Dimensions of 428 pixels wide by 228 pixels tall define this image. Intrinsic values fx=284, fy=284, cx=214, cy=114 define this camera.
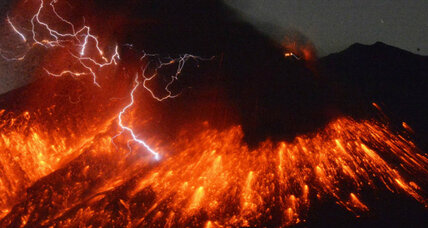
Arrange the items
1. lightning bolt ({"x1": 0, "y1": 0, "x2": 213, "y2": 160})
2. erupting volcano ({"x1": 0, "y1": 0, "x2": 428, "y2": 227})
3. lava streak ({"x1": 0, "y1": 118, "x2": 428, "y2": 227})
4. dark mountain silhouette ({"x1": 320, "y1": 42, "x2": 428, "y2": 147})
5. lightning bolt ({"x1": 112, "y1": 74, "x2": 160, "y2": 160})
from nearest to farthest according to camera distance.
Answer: lava streak ({"x1": 0, "y1": 118, "x2": 428, "y2": 227}) < erupting volcano ({"x1": 0, "y1": 0, "x2": 428, "y2": 227}) < lightning bolt ({"x1": 112, "y1": 74, "x2": 160, "y2": 160}) < lightning bolt ({"x1": 0, "y1": 0, "x2": 213, "y2": 160}) < dark mountain silhouette ({"x1": 320, "y1": 42, "x2": 428, "y2": 147})

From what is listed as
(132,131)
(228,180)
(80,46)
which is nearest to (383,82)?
(228,180)

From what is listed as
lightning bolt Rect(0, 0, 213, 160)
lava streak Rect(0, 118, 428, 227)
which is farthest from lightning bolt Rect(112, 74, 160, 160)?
lava streak Rect(0, 118, 428, 227)

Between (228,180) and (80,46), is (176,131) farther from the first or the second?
(80,46)

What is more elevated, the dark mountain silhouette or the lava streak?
the dark mountain silhouette

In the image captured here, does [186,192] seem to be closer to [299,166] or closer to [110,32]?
[299,166]

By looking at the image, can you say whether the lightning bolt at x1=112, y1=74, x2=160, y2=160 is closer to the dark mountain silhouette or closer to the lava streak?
the lava streak

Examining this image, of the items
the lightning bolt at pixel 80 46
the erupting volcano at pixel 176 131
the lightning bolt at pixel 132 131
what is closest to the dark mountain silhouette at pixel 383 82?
the erupting volcano at pixel 176 131

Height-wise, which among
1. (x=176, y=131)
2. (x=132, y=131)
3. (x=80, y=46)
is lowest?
(x=132, y=131)

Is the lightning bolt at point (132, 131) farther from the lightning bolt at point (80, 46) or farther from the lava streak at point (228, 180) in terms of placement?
the lava streak at point (228, 180)

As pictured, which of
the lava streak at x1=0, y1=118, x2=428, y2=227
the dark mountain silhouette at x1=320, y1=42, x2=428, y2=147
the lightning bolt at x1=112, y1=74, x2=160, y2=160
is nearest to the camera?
the lava streak at x1=0, y1=118, x2=428, y2=227
